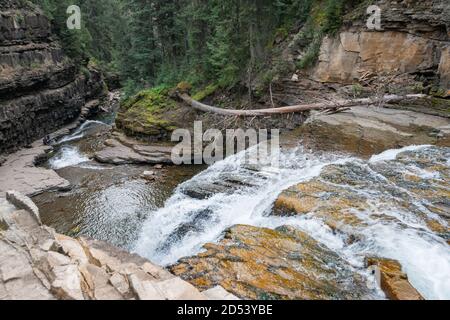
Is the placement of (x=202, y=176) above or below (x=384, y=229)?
below

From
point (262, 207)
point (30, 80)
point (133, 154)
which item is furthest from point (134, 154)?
point (30, 80)

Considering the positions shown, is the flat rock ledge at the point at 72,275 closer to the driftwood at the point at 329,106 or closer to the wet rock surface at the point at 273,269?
the wet rock surface at the point at 273,269

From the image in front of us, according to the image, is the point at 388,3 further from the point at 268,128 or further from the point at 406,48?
the point at 268,128

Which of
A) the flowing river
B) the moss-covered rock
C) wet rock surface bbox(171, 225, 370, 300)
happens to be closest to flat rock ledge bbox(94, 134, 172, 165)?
the flowing river

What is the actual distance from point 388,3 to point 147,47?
1949cm

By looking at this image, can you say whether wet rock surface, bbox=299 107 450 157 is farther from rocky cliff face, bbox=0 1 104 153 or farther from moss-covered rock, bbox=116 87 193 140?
rocky cliff face, bbox=0 1 104 153

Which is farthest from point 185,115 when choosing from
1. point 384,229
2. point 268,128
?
point 384,229

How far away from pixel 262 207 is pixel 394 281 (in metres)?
4.43

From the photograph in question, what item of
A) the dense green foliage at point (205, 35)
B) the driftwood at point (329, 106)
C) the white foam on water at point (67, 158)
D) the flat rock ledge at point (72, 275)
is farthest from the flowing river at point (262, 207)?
the dense green foliage at point (205, 35)

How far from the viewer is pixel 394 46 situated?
14.9m

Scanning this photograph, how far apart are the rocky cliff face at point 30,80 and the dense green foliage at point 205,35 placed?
3486 millimetres

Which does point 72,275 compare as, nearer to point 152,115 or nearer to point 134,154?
point 134,154

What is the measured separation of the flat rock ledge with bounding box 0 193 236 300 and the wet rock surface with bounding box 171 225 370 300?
55cm
